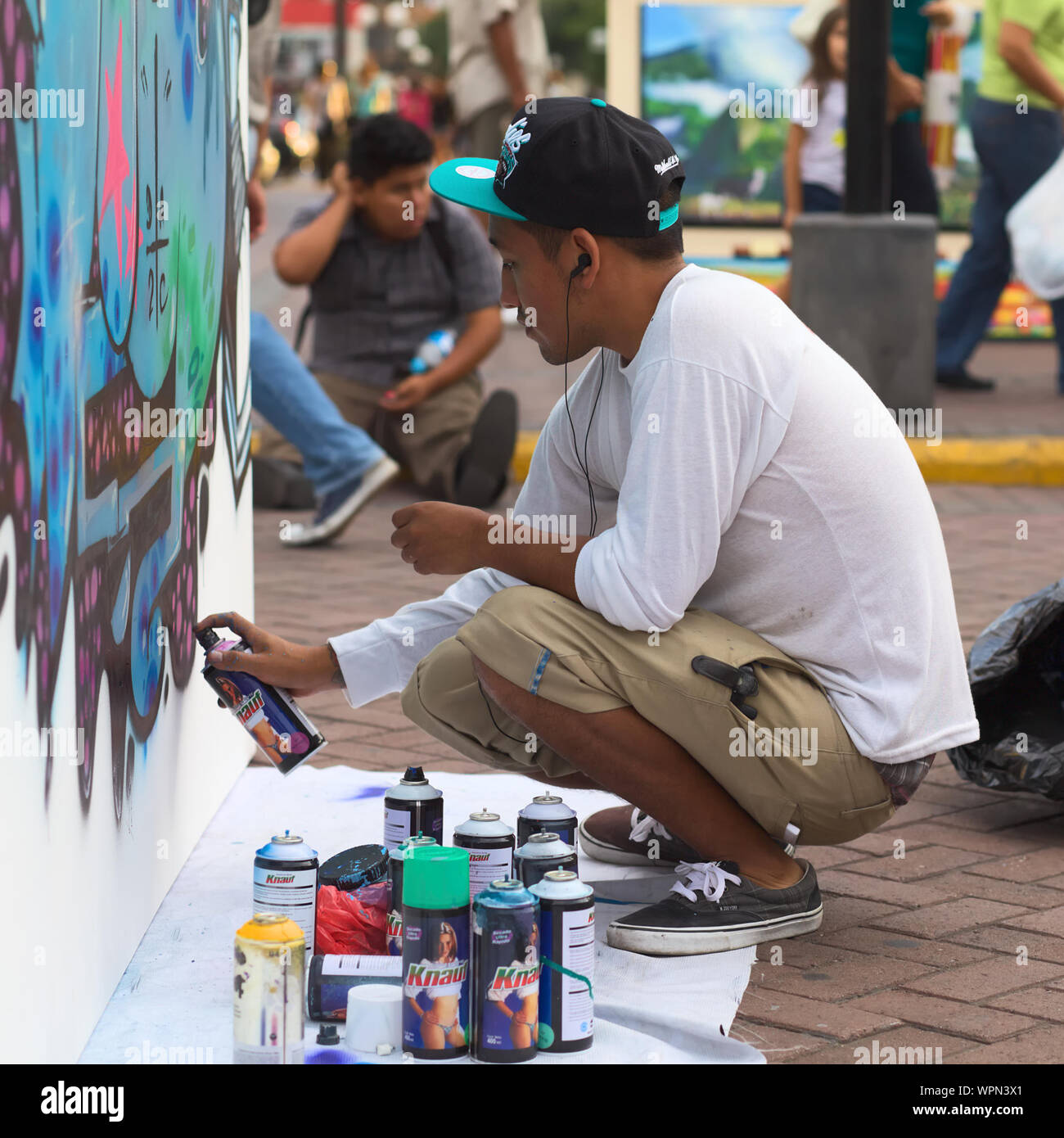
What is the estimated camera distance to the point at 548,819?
304cm

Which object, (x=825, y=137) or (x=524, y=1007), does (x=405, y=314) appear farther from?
(x=524, y=1007)

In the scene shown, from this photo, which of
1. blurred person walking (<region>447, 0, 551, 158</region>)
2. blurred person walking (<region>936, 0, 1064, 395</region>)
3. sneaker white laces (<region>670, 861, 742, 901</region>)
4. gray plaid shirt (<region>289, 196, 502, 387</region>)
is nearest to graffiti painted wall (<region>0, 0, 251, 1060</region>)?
sneaker white laces (<region>670, 861, 742, 901</region>)

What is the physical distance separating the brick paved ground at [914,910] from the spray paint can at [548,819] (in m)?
0.38

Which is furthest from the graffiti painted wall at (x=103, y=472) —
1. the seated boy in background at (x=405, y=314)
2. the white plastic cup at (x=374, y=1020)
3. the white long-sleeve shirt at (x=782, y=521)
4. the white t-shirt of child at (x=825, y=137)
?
the white t-shirt of child at (x=825, y=137)

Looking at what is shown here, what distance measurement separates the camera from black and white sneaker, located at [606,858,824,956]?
296 centimetres

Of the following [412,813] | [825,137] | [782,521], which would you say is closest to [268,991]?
[412,813]

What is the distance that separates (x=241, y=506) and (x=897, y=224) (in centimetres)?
421

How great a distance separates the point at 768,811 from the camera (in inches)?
115

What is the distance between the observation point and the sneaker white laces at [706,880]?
2.99m

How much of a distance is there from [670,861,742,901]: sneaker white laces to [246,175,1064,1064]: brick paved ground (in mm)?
127

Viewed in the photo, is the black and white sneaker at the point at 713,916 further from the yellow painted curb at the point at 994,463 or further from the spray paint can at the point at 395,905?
the yellow painted curb at the point at 994,463

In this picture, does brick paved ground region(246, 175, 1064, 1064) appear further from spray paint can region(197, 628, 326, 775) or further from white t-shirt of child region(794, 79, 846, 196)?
white t-shirt of child region(794, 79, 846, 196)

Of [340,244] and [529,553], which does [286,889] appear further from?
[340,244]

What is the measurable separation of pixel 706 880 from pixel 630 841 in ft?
1.52
